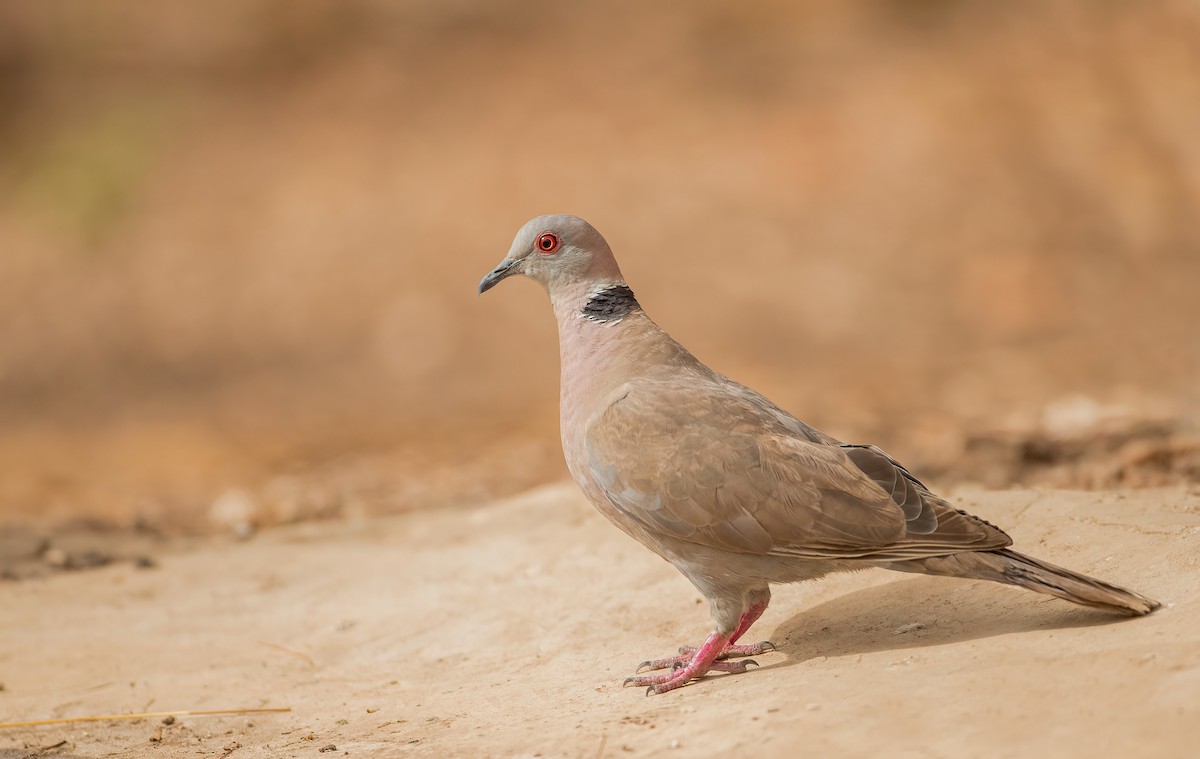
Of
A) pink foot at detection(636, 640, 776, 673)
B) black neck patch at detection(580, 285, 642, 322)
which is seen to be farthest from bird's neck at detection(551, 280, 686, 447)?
pink foot at detection(636, 640, 776, 673)

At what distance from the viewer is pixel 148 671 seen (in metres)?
5.21

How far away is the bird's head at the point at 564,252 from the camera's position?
4738 mm

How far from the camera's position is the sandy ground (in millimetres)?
3268

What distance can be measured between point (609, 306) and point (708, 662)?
52.6 inches

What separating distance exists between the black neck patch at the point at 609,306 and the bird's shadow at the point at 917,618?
129 cm

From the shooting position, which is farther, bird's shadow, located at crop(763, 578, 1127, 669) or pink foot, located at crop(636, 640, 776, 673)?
pink foot, located at crop(636, 640, 776, 673)

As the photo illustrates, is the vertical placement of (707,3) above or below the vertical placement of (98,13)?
below

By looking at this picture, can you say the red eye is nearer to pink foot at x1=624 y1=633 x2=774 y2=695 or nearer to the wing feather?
the wing feather

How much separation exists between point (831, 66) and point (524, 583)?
49.7 feet

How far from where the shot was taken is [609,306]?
15.3ft

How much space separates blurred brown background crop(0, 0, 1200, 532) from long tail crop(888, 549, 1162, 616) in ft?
11.8

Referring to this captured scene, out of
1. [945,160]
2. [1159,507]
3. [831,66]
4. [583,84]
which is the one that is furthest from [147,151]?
[1159,507]

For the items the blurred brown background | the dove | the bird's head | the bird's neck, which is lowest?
the dove

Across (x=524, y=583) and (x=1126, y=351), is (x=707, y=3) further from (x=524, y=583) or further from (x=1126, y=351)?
(x=524, y=583)
